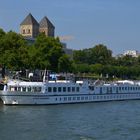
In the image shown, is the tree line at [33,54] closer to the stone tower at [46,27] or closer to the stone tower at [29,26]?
the stone tower at [29,26]

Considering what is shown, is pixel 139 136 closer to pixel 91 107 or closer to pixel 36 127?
pixel 36 127

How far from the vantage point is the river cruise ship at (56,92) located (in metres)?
52.1

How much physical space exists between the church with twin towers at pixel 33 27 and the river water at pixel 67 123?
116508 millimetres

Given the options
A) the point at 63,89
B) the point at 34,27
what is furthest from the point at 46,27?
the point at 63,89

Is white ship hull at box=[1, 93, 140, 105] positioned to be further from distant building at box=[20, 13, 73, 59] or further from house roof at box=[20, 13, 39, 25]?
house roof at box=[20, 13, 39, 25]

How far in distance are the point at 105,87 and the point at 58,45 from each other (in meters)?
15.9

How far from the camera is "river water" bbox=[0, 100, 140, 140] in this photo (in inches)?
1309

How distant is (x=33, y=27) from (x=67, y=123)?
426 feet

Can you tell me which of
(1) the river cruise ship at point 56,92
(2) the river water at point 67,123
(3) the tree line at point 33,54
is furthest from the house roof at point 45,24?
(2) the river water at point 67,123

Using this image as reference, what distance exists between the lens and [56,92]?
5541 centimetres

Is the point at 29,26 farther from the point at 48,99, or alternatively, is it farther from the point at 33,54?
the point at 48,99

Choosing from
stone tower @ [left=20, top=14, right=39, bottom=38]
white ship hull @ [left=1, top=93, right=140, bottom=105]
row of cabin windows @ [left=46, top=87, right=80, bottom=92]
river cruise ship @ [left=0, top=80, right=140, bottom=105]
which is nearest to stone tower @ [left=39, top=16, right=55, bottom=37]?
stone tower @ [left=20, top=14, right=39, bottom=38]

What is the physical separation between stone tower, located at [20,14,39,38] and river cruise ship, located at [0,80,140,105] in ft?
337

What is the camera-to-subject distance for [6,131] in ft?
113
